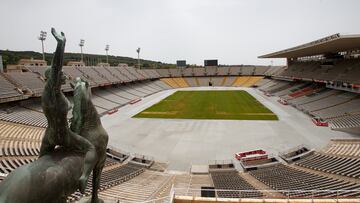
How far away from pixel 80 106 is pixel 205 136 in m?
20.9

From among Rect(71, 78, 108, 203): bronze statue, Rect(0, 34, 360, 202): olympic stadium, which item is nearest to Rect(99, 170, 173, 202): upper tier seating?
Rect(0, 34, 360, 202): olympic stadium

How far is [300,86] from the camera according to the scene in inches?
2122

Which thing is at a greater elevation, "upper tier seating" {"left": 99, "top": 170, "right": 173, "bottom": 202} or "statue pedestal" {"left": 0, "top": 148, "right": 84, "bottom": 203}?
"statue pedestal" {"left": 0, "top": 148, "right": 84, "bottom": 203}

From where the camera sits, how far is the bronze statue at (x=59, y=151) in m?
4.79

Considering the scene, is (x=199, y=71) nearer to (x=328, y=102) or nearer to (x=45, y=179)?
(x=328, y=102)

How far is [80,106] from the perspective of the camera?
613 centimetres

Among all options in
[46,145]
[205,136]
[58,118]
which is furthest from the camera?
[205,136]

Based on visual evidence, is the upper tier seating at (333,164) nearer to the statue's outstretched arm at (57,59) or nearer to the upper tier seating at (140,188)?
the upper tier seating at (140,188)

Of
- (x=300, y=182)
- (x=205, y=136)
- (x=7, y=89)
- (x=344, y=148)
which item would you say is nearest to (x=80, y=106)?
(x=300, y=182)

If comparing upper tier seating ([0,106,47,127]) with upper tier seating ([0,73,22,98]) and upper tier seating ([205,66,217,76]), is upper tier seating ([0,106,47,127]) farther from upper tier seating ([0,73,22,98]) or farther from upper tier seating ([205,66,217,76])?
upper tier seating ([205,66,217,76])

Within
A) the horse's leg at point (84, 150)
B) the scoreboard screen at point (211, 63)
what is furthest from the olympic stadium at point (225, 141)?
the scoreboard screen at point (211, 63)

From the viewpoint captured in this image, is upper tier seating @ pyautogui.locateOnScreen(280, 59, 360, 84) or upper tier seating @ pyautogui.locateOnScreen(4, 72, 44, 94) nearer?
upper tier seating @ pyautogui.locateOnScreen(4, 72, 44, 94)

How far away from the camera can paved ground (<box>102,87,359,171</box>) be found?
69.7 ft

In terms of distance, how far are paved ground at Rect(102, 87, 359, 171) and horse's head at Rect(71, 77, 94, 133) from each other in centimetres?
1300
